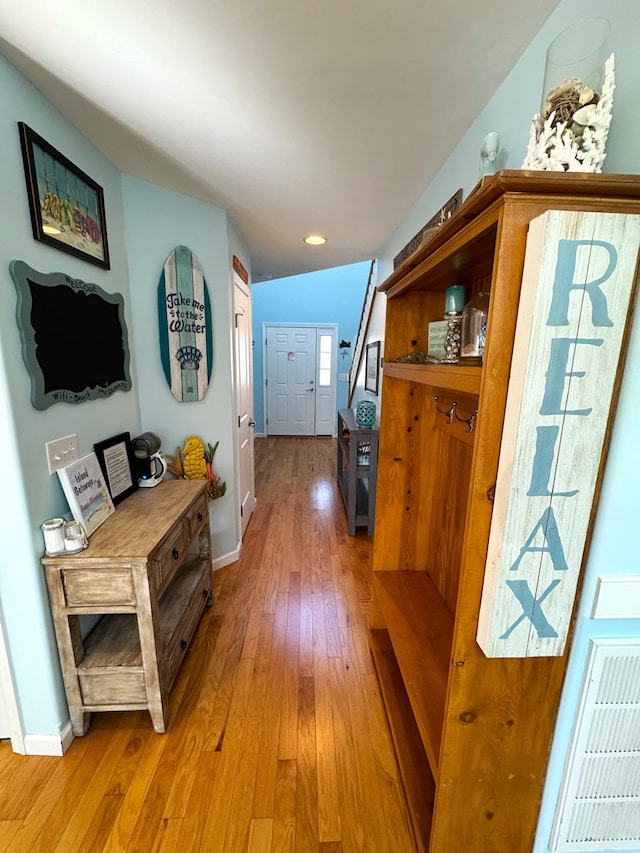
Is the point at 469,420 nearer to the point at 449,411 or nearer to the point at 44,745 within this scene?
the point at 449,411

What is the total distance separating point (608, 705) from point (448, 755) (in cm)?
40

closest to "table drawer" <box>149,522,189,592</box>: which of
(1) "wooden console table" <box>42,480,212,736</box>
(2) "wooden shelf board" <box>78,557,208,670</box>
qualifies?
(1) "wooden console table" <box>42,480,212,736</box>

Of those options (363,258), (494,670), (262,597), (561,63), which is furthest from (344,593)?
(363,258)

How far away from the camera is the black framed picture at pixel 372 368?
3124 millimetres

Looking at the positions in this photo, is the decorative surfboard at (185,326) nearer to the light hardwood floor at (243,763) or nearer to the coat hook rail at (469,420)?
the light hardwood floor at (243,763)

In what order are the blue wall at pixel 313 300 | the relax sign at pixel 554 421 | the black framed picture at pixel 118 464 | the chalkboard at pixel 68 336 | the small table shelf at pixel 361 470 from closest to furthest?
the relax sign at pixel 554 421
the chalkboard at pixel 68 336
the black framed picture at pixel 118 464
the small table shelf at pixel 361 470
the blue wall at pixel 313 300

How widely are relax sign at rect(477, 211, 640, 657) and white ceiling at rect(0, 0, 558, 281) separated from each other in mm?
772

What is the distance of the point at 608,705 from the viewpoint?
837mm

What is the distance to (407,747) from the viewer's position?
1.35m

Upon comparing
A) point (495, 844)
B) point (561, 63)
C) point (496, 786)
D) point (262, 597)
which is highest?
point (561, 63)

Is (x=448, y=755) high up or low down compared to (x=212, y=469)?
down

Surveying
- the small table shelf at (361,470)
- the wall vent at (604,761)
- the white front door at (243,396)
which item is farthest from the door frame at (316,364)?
the wall vent at (604,761)

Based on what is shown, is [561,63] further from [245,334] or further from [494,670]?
[245,334]

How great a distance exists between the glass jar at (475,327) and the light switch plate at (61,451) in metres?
1.49
